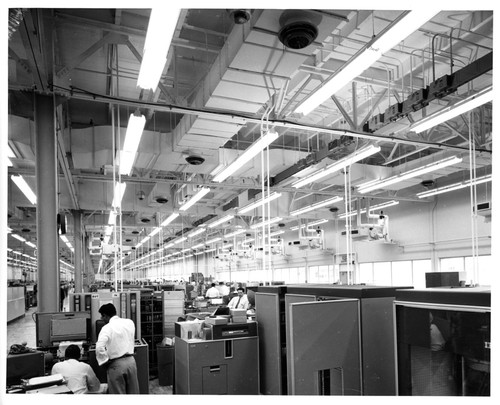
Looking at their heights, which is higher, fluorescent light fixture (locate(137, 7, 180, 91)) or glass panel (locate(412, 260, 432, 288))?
fluorescent light fixture (locate(137, 7, 180, 91))

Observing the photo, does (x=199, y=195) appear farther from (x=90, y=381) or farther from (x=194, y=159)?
(x=90, y=381)

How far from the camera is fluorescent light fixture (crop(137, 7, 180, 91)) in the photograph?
2984mm

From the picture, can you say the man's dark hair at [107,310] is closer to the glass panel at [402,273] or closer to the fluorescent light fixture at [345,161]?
the fluorescent light fixture at [345,161]

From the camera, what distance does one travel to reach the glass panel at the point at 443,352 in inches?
89.4

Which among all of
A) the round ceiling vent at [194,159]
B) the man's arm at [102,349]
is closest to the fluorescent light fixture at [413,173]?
the round ceiling vent at [194,159]

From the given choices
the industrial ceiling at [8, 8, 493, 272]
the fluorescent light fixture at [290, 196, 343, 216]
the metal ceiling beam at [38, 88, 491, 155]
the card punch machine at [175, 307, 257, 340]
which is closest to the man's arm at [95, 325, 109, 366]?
the card punch machine at [175, 307, 257, 340]

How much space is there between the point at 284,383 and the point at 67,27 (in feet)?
15.9

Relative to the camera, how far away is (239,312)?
5.81 metres

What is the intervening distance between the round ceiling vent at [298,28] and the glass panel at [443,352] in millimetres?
2548

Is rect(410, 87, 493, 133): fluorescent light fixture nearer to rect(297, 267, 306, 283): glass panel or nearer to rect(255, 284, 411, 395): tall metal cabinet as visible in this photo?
rect(255, 284, 411, 395): tall metal cabinet

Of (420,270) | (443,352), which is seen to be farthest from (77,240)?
(443,352)

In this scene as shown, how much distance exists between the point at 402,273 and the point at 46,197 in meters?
11.8

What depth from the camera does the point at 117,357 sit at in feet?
16.1

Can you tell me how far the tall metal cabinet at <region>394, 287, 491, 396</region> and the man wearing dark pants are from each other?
3.21m
